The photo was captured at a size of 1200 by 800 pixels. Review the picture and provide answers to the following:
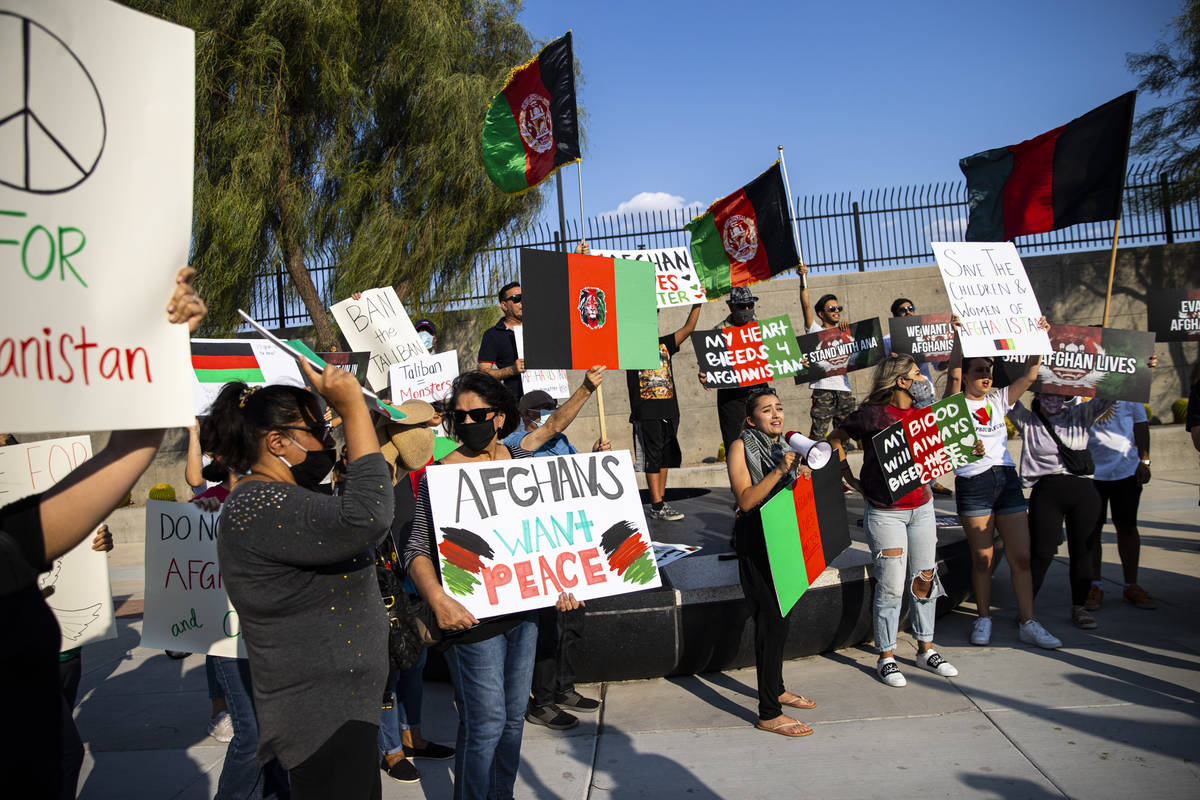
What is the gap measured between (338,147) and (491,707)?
1172 centimetres

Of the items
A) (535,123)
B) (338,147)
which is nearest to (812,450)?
(535,123)

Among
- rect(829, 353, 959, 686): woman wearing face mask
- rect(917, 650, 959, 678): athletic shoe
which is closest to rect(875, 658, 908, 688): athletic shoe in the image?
rect(829, 353, 959, 686): woman wearing face mask

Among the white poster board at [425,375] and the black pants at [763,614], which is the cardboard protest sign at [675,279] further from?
the black pants at [763,614]

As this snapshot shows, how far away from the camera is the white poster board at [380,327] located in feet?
26.8

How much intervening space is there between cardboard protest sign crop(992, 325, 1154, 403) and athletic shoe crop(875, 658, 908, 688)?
92.0 inches

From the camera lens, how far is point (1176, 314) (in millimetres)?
8734

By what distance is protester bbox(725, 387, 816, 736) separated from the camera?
430 centimetres

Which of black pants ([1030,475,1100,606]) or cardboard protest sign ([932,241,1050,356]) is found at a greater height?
cardboard protest sign ([932,241,1050,356])

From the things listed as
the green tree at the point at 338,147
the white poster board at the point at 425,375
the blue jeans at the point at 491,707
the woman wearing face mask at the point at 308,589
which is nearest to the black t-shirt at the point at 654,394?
the white poster board at the point at 425,375

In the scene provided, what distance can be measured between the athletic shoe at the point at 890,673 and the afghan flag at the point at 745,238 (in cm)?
383

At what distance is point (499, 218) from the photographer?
13914mm

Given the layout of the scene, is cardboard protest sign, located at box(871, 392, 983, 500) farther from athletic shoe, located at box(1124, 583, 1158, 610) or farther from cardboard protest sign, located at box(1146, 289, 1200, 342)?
cardboard protest sign, located at box(1146, 289, 1200, 342)

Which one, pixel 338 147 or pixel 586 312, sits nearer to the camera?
pixel 586 312

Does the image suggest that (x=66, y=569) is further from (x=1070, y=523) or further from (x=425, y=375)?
(x=1070, y=523)
